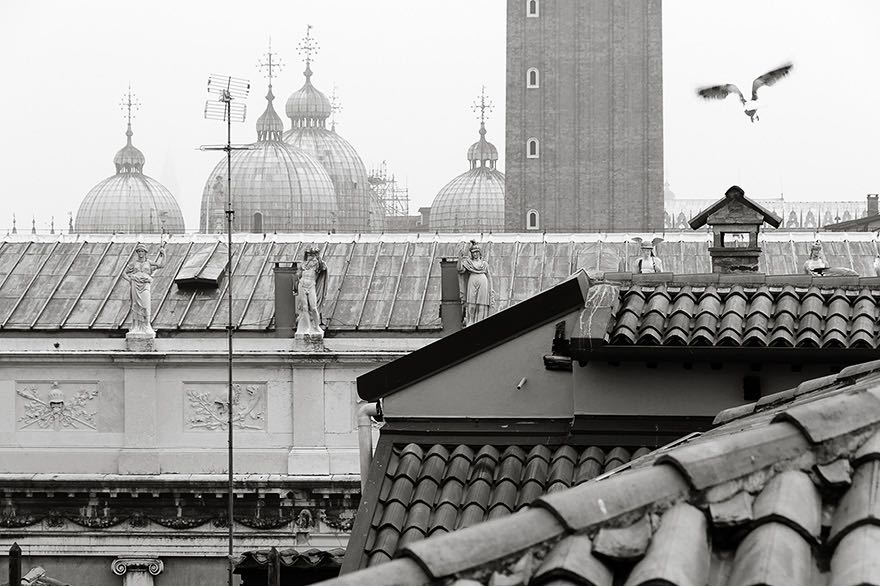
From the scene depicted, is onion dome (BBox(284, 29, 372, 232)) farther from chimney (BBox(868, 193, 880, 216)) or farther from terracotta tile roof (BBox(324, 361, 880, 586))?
terracotta tile roof (BBox(324, 361, 880, 586))

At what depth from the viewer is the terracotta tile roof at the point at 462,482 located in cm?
1220

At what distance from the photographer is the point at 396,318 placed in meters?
41.5

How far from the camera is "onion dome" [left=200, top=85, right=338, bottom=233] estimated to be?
98.2 metres

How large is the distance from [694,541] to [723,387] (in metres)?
8.09

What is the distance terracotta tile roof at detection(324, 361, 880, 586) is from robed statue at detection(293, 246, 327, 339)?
113 ft

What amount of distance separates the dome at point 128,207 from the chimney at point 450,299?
6396cm

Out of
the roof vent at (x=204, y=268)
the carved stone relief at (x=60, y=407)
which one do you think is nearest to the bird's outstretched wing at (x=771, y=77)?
the carved stone relief at (x=60, y=407)

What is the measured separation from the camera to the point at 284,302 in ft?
134

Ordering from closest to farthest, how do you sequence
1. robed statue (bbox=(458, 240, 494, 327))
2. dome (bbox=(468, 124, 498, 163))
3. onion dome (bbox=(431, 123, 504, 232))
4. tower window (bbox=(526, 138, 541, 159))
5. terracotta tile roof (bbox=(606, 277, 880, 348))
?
terracotta tile roof (bbox=(606, 277, 880, 348)) → robed statue (bbox=(458, 240, 494, 327)) → tower window (bbox=(526, 138, 541, 159)) → onion dome (bbox=(431, 123, 504, 232)) → dome (bbox=(468, 124, 498, 163))

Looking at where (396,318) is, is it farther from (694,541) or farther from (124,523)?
(694,541)

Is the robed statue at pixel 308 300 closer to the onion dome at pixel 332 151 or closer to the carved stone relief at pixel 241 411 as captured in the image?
the carved stone relief at pixel 241 411

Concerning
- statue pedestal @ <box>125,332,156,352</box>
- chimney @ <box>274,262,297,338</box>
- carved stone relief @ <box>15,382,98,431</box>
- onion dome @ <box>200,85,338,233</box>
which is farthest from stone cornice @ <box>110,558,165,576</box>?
onion dome @ <box>200,85,338,233</box>

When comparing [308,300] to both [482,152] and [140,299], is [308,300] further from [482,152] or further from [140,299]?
[482,152]

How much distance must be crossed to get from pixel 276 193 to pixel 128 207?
34.8 ft
